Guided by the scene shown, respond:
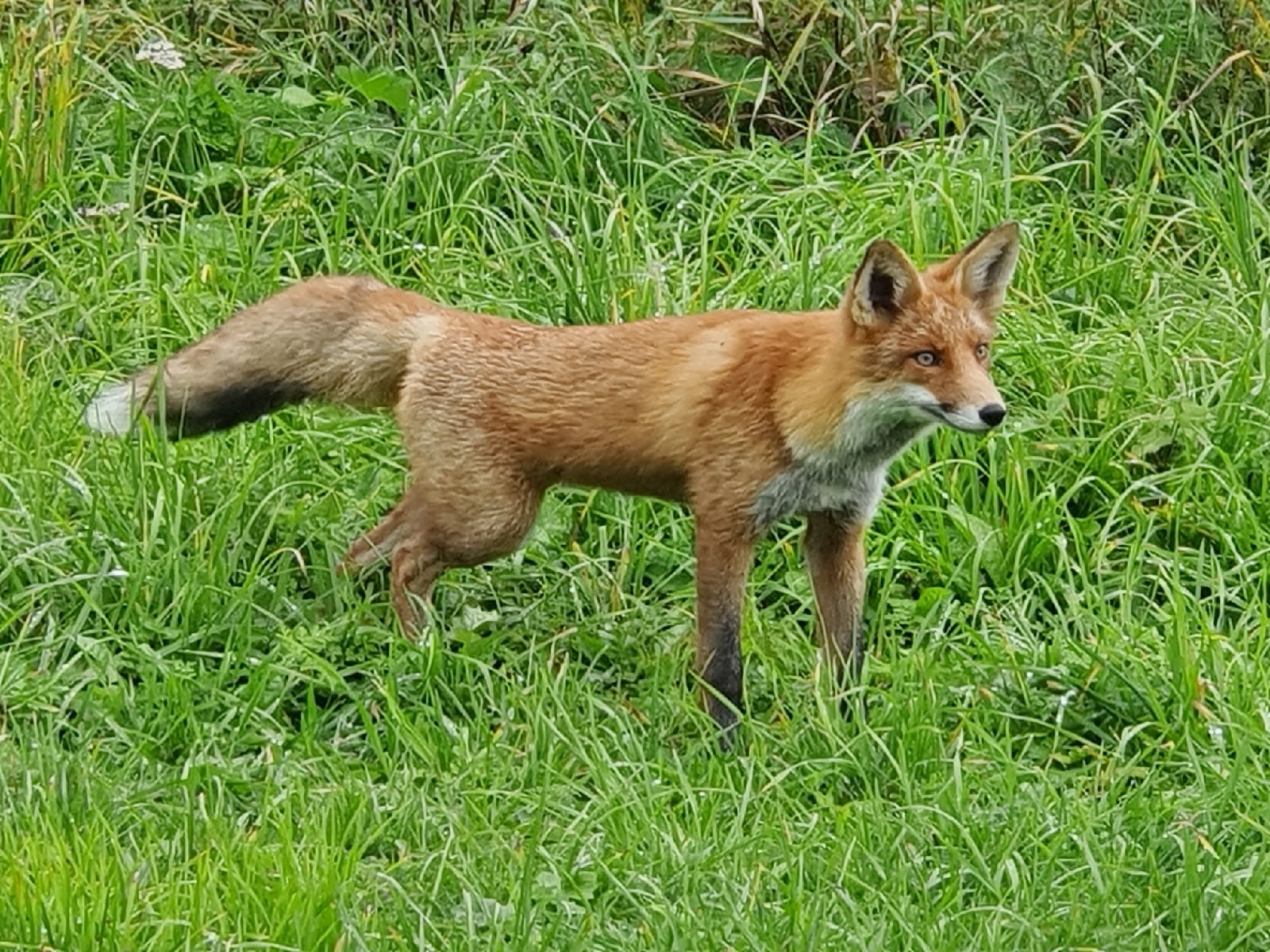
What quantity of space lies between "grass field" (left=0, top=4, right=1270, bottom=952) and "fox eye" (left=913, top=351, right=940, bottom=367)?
0.74 meters

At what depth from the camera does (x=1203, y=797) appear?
472 centimetres

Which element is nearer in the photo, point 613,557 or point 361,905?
point 361,905

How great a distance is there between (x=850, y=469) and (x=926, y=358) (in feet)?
1.19

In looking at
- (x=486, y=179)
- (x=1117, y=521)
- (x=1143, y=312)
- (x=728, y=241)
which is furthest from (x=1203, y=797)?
(x=486, y=179)

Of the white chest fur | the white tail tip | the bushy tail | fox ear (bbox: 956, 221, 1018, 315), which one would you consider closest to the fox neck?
the white chest fur

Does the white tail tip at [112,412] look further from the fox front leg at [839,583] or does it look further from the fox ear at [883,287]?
the fox ear at [883,287]

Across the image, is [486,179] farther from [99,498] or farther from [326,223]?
[99,498]

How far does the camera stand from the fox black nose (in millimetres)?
5105

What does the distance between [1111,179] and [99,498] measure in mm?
3790

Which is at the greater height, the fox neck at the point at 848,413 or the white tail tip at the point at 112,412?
the fox neck at the point at 848,413

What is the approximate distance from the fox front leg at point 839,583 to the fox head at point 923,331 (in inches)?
17.7

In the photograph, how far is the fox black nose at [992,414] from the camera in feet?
16.8

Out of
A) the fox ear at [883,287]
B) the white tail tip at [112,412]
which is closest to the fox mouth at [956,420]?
the fox ear at [883,287]

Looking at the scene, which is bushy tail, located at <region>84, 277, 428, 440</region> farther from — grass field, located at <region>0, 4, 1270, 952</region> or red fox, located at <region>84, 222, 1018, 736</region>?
grass field, located at <region>0, 4, 1270, 952</region>
